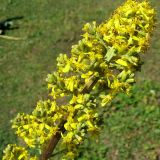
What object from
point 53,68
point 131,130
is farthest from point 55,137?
point 53,68

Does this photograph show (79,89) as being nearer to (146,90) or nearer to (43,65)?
(146,90)

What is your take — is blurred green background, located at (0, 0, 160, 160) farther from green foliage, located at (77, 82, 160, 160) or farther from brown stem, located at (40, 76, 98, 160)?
brown stem, located at (40, 76, 98, 160)

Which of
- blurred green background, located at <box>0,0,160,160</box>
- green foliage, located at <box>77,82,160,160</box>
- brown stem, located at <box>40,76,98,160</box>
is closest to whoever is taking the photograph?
brown stem, located at <box>40,76,98,160</box>

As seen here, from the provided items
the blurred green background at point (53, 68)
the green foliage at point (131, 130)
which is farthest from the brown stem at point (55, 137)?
the blurred green background at point (53, 68)

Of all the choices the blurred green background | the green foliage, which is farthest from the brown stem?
the blurred green background

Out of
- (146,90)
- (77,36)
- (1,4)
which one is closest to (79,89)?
(146,90)

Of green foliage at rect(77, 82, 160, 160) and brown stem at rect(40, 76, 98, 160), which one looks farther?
green foliage at rect(77, 82, 160, 160)

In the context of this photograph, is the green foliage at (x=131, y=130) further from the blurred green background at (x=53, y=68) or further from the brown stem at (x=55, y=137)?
the brown stem at (x=55, y=137)

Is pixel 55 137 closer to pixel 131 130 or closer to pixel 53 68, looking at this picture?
pixel 131 130

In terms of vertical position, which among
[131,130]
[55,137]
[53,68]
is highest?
[55,137]
